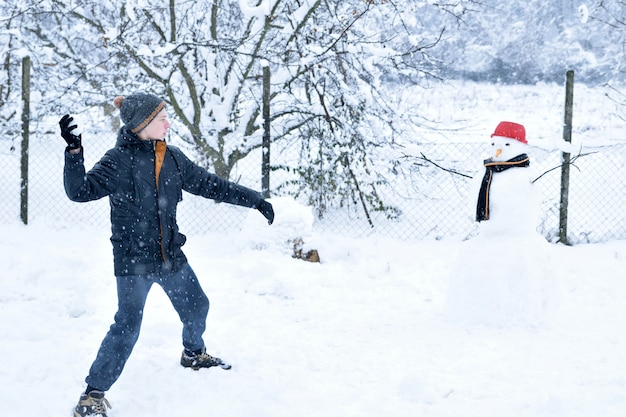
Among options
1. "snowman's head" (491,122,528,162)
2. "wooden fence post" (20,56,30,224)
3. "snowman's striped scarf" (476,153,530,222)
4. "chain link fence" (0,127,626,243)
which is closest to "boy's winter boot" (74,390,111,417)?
"snowman's striped scarf" (476,153,530,222)

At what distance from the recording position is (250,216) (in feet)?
20.6

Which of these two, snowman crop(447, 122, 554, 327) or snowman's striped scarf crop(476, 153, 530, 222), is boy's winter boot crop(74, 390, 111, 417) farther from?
snowman's striped scarf crop(476, 153, 530, 222)

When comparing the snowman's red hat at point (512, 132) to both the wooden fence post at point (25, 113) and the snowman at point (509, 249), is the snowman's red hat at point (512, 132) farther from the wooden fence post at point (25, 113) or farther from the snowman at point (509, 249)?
the wooden fence post at point (25, 113)

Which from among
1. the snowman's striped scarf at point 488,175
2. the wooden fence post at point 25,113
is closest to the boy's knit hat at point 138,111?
the snowman's striped scarf at point 488,175

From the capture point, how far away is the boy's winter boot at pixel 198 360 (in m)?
3.34

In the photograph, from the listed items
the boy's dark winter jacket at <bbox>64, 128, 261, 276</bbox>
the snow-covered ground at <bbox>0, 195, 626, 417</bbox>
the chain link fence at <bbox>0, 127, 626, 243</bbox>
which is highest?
the boy's dark winter jacket at <bbox>64, 128, 261, 276</bbox>

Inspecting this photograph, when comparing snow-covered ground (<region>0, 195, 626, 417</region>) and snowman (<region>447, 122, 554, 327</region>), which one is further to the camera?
snowman (<region>447, 122, 554, 327</region>)

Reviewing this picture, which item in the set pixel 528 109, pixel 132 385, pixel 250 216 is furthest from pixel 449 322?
pixel 528 109

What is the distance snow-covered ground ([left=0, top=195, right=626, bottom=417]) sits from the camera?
2955 mm

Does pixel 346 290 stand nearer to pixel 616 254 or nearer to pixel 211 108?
pixel 616 254

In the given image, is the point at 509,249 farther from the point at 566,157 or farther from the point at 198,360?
the point at 566,157

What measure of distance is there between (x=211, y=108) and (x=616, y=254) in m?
5.09

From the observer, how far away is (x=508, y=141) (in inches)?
156

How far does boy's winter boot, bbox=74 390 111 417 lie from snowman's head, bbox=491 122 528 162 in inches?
112
